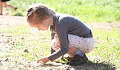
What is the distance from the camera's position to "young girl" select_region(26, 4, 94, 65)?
3.02 meters

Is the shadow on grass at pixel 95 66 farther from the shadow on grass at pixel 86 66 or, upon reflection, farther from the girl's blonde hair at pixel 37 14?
the girl's blonde hair at pixel 37 14

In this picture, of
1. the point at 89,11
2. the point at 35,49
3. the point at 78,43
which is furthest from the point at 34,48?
→ the point at 89,11

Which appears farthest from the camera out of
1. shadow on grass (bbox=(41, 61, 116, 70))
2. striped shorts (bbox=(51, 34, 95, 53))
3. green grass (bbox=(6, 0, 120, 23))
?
green grass (bbox=(6, 0, 120, 23))

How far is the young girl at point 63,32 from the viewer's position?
9.91 feet

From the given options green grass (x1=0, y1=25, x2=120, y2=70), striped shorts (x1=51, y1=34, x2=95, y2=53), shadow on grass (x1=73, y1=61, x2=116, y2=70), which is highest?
striped shorts (x1=51, y1=34, x2=95, y2=53)

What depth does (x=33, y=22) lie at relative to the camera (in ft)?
9.86

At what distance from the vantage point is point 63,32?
306cm

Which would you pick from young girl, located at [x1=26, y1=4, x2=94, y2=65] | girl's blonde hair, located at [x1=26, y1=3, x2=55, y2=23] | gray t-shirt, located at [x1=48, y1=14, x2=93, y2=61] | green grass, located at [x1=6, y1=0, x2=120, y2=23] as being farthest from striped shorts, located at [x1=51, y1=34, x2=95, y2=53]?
green grass, located at [x1=6, y1=0, x2=120, y2=23]

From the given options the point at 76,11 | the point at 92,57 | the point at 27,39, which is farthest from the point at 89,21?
the point at 92,57

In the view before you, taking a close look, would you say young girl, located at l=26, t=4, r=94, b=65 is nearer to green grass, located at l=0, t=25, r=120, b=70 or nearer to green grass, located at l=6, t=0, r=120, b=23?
green grass, located at l=0, t=25, r=120, b=70

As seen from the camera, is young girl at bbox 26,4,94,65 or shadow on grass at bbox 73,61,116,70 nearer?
young girl at bbox 26,4,94,65

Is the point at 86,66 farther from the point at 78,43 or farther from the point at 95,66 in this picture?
the point at 78,43

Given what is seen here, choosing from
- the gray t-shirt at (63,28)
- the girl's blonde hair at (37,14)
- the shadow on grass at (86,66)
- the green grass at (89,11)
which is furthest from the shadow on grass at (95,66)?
the green grass at (89,11)

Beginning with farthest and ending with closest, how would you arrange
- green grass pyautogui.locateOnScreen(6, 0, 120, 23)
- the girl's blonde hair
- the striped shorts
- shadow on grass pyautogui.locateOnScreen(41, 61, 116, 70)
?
green grass pyautogui.locateOnScreen(6, 0, 120, 23) < the striped shorts < shadow on grass pyautogui.locateOnScreen(41, 61, 116, 70) < the girl's blonde hair
